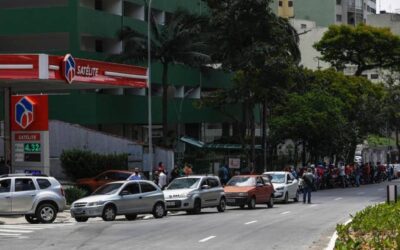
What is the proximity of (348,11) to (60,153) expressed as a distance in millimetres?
73089

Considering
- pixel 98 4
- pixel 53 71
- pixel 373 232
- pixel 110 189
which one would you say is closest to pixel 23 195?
pixel 110 189

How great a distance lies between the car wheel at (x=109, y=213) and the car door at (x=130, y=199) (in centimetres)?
26

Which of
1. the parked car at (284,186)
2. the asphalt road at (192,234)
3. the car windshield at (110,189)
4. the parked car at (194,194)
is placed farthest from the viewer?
the parked car at (284,186)

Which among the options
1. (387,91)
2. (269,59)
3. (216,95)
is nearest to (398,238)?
(269,59)

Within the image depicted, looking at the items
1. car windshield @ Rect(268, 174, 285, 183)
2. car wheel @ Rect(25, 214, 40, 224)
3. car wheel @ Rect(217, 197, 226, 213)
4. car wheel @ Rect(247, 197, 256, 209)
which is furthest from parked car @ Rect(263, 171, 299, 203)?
car wheel @ Rect(25, 214, 40, 224)

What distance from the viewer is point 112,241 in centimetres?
1719

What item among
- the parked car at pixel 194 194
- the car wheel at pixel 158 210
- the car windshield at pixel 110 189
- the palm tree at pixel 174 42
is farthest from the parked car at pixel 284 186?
the palm tree at pixel 174 42

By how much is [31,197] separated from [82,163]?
50.6ft

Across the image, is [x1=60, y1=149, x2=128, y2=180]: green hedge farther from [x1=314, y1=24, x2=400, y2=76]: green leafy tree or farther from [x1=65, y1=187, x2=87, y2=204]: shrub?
[x1=314, y1=24, x2=400, y2=76]: green leafy tree

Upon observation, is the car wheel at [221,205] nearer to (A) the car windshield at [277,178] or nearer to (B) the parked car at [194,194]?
(B) the parked car at [194,194]

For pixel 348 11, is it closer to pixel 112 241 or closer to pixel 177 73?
pixel 177 73

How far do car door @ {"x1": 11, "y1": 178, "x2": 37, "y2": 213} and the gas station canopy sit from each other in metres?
7.14

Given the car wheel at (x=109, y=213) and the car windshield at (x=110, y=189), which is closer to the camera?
the car wheel at (x=109, y=213)

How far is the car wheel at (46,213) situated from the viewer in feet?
77.1
